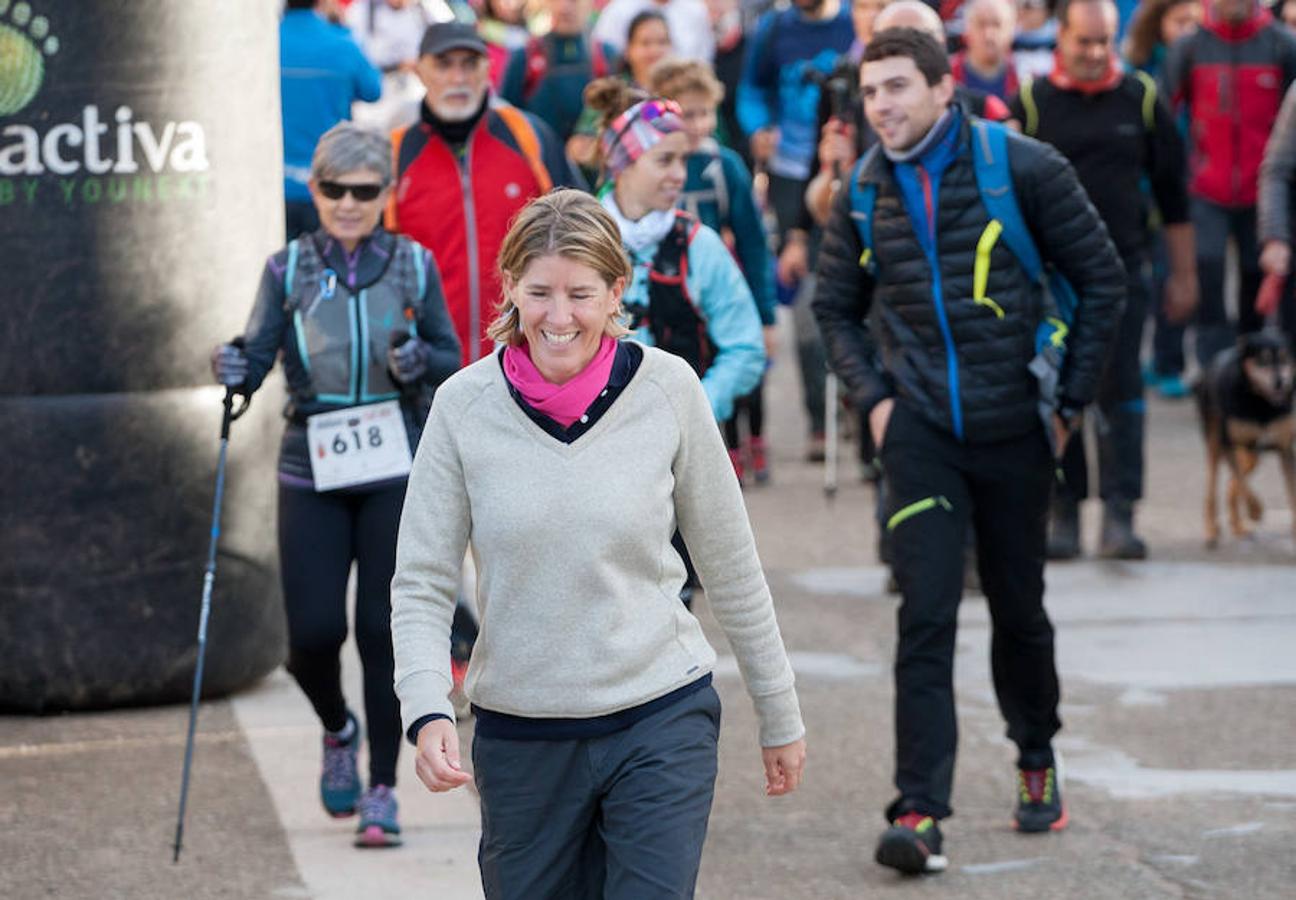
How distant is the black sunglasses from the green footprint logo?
1.49 metres

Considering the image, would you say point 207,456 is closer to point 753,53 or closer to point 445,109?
point 445,109

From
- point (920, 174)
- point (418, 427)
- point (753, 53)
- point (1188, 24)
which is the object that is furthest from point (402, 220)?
point (1188, 24)

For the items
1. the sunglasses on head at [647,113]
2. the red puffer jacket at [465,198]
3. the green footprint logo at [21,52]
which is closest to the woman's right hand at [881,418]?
the sunglasses on head at [647,113]

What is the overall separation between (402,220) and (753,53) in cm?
568

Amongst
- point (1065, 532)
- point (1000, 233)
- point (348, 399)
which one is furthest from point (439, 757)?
point (1065, 532)

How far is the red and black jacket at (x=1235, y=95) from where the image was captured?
1320 centimetres

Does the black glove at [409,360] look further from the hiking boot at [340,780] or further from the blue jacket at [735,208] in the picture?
the blue jacket at [735,208]

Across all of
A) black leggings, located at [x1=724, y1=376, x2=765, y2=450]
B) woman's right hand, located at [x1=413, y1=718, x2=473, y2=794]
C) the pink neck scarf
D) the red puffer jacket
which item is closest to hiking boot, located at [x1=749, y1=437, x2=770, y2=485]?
black leggings, located at [x1=724, y1=376, x2=765, y2=450]

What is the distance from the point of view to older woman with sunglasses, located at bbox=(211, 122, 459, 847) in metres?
6.24

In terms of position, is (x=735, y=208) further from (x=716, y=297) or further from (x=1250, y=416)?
(x=1250, y=416)

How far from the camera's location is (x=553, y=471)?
4164 mm

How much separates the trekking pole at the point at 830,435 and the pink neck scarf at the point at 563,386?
7.62 meters

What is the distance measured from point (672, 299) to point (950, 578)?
1.12 metres

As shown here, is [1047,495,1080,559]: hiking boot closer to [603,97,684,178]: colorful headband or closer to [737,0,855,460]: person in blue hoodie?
[737,0,855,460]: person in blue hoodie
